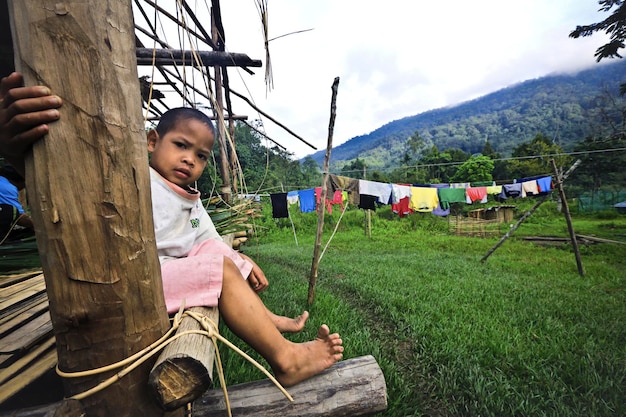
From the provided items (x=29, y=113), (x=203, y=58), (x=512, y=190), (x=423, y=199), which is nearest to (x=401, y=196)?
(x=423, y=199)

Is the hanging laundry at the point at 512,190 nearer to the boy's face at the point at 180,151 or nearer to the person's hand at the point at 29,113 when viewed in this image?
the boy's face at the point at 180,151

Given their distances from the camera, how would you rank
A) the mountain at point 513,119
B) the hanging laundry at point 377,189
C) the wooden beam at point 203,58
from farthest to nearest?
the mountain at point 513,119 < the hanging laundry at point 377,189 < the wooden beam at point 203,58

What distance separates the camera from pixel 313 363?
1.04 meters

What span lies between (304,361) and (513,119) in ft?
407

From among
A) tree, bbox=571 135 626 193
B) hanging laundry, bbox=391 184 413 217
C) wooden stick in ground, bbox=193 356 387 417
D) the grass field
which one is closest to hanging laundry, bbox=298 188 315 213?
hanging laundry, bbox=391 184 413 217

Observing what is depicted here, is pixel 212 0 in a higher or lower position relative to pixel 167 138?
higher

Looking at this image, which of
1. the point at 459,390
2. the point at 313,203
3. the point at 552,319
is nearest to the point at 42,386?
the point at 459,390

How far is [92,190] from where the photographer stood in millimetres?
603

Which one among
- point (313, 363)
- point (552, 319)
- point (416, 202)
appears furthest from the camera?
point (416, 202)

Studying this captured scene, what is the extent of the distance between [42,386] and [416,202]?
9906mm

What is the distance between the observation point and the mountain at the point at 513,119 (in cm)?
7188

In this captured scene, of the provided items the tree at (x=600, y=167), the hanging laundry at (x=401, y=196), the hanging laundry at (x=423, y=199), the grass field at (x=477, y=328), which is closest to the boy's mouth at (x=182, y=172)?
the grass field at (x=477, y=328)

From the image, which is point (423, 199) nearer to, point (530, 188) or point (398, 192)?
point (398, 192)

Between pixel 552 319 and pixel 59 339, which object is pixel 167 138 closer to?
pixel 59 339
